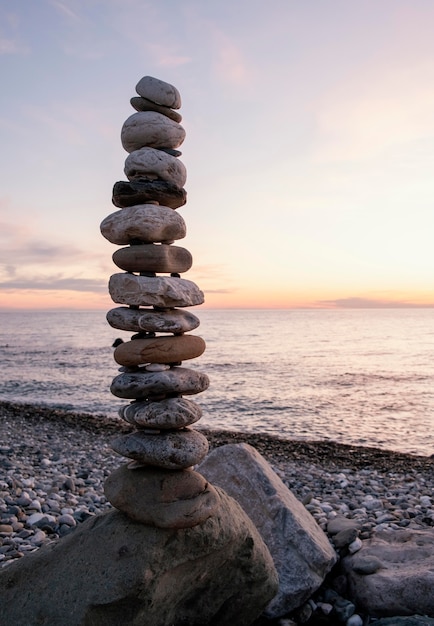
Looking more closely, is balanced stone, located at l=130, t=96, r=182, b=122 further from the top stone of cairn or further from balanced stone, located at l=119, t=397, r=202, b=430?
balanced stone, located at l=119, t=397, r=202, b=430

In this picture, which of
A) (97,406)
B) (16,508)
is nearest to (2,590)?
(16,508)

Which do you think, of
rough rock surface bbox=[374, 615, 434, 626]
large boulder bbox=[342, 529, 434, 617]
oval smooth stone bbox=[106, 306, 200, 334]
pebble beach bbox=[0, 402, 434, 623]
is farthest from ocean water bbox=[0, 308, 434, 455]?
oval smooth stone bbox=[106, 306, 200, 334]

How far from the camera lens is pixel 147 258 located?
493 centimetres

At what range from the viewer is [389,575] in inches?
216

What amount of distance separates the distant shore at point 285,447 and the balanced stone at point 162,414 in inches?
384

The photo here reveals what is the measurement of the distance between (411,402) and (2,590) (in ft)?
73.7

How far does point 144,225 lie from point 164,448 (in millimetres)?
1965

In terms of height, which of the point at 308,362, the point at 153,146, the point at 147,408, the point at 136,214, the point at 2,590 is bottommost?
the point at 308,362

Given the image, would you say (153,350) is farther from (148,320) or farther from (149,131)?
(149,131)

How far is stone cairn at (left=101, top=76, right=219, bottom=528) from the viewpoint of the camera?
4.74 meters

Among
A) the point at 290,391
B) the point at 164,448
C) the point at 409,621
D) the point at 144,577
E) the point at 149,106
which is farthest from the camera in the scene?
the point at 290,391

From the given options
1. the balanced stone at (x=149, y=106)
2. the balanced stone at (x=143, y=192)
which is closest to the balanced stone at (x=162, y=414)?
the balanced stone at (x=143, y=192)

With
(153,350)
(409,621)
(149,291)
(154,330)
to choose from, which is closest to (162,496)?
(153,350)

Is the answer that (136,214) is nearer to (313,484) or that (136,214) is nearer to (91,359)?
(313,484)
